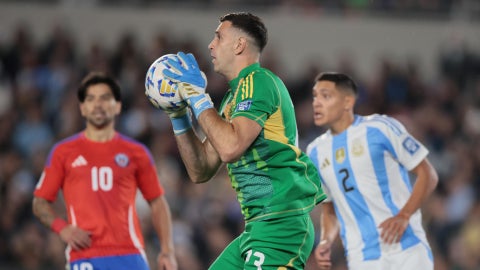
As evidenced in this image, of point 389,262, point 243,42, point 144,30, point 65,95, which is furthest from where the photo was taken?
point 144,30

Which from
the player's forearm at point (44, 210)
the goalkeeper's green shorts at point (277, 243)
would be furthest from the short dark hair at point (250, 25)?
the player's forearm at point (44, 210)

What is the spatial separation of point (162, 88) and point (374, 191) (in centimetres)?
225

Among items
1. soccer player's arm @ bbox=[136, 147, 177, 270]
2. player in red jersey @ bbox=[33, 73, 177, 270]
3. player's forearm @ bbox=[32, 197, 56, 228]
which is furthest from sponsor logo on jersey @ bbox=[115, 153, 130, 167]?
player's forearm @ bbox=[32, 197, 56, 228]

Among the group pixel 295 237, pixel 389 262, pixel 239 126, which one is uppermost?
pixel 239 126

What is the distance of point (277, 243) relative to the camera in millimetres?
5496

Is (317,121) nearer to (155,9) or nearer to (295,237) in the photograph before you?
(295,237)

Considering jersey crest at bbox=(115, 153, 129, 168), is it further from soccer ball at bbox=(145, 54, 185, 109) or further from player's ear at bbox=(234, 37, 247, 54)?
player's ear at bbox=(234, 37, 247, 54)

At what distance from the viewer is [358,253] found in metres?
7.04

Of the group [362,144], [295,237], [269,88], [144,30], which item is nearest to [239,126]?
[269,88]

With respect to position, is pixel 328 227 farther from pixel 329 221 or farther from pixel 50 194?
pixel 50 194

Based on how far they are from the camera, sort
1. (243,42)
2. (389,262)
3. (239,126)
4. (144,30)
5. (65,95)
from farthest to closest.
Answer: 1. (144,30)
2. (65,95)
3. (389,262)
4. (243,42)
5. (239,126)

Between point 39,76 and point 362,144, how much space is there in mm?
7505

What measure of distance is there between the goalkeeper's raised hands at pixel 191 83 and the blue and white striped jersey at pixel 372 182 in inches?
80.8

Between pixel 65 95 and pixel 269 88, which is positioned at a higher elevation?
pixel 269 88
